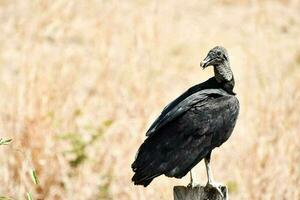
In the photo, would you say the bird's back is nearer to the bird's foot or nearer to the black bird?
the black bird

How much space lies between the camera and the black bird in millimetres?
3418

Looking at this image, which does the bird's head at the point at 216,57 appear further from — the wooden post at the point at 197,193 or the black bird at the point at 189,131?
the wooden post at the point at 197,193

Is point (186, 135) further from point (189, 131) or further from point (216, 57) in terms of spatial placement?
point (216, 57)

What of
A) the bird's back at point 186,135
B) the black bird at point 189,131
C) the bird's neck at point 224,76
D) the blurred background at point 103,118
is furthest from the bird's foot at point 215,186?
the blurred background at point 103,118

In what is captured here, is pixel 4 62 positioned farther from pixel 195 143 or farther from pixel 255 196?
pixel 195 143

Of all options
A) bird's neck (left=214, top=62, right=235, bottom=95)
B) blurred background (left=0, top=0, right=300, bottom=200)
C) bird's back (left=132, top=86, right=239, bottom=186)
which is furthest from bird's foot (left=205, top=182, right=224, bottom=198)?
blurred background (left=0, top=0, right=300, bottom=200)

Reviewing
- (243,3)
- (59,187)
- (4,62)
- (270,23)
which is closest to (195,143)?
(59,187)

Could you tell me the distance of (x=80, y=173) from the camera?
6598 millimetres

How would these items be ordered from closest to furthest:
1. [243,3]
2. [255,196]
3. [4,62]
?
[255,196]
[4,62]
[243,3]

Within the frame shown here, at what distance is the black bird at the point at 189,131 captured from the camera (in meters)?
3.42

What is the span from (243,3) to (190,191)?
1021 centimetres

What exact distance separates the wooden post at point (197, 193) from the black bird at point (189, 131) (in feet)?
0.11

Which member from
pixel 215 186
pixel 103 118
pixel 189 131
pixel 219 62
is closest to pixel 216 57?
pixel 219 62

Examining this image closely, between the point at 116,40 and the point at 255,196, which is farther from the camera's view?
the point at 116,40
